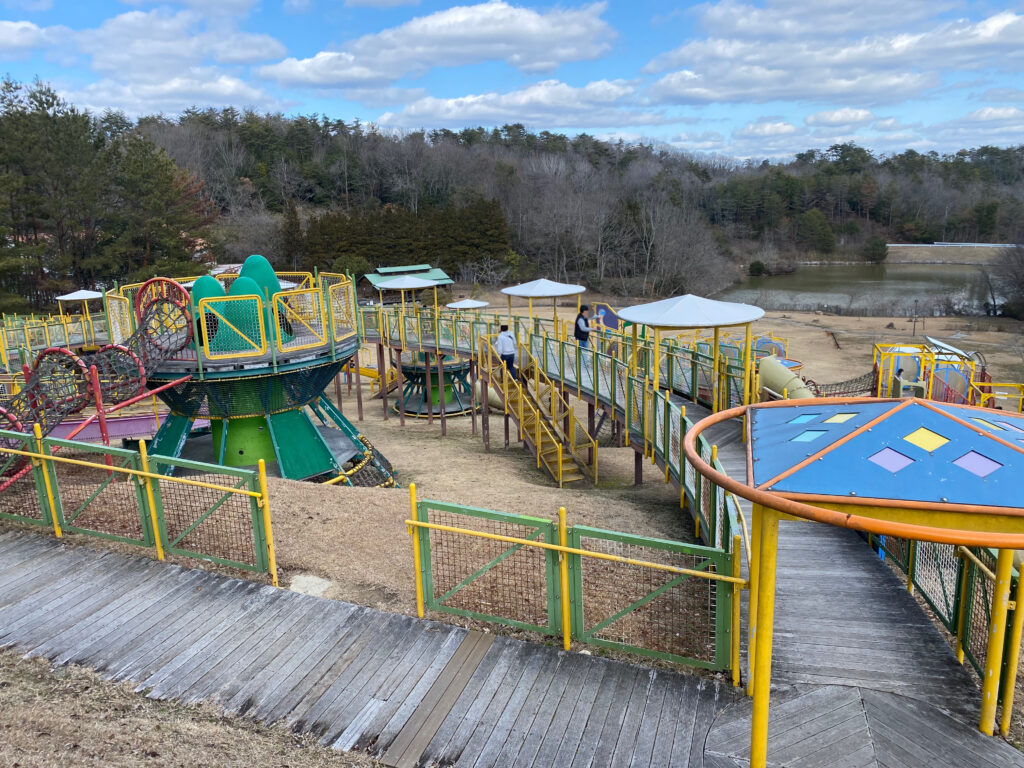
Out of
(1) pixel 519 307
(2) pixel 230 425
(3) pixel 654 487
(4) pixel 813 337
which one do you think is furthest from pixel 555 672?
(1) pixel 519 307

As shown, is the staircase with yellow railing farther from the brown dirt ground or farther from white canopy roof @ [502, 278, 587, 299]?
the brown dirt ground

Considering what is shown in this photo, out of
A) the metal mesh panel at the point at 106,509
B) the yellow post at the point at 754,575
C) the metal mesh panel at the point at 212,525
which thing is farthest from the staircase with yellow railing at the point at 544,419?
the yellow post at the point at 754,575

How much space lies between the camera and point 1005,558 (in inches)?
191

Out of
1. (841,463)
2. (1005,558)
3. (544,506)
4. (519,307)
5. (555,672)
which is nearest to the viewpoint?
(841,463)

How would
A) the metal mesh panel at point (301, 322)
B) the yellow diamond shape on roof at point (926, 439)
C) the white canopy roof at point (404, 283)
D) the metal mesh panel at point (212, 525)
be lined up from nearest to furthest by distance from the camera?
the yellow diamond shape on roof at point (926, 439)
the metal mesh panel at point (212, 525)
the metal mesh panel at point (301, 322)
the white canopy roof at point (404, 283)

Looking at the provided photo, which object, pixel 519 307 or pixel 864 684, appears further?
pixel 519 307

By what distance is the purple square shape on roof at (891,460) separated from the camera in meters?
4.20

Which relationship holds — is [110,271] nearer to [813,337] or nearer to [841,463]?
[813,337]

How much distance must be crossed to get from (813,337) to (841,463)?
3880 cm

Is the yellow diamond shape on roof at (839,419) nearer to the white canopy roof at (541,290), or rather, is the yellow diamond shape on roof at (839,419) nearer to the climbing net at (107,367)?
the climbing net at (107,367)

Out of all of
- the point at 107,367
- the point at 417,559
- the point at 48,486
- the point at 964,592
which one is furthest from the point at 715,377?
the point at 107,367

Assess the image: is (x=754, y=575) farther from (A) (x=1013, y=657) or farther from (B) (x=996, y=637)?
(A) (x=1013, y=657)

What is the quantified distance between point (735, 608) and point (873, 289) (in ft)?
235

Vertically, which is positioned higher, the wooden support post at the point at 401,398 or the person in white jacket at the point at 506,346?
the person in white jacket at the point at 506,346
